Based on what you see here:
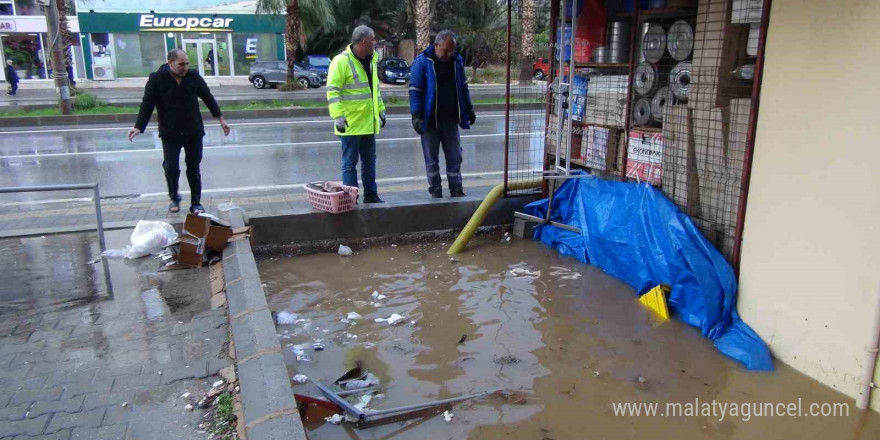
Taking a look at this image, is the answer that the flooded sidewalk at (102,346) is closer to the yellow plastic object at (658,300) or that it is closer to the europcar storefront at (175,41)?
the yellow plastic object at (658,300)

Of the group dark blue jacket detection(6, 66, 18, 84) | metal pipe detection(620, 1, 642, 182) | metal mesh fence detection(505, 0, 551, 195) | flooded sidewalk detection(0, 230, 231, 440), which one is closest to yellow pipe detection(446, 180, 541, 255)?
metal mesh fence detection(505, 0, 551, 195)

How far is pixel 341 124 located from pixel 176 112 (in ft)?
5.34

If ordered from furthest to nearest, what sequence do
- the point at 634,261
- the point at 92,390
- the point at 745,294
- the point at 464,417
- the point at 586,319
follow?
1. the point at 634,261
2. the point at 586,319
3. the point at 745,294
4. the point at 464,417
5. the point at 92,390

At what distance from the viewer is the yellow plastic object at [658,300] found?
189 inches

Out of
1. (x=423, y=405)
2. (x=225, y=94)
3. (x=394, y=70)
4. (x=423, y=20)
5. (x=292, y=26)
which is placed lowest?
(x=423, y=405)

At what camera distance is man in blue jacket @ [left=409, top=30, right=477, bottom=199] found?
648 centimetres

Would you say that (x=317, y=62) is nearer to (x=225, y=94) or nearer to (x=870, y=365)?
(x=225, y=94)

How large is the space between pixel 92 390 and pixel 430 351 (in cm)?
199

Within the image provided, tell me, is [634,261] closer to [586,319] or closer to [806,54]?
[586,319]

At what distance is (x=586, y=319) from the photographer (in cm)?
481

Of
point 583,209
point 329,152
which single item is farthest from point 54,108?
point 583,209

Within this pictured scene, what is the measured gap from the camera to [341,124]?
6.30 m

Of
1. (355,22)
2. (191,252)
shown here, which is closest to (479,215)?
(191,252)

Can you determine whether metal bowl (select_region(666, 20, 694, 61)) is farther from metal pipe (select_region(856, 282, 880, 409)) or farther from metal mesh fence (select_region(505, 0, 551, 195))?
metal pipe (select_region(856, 282, 880, 409))
